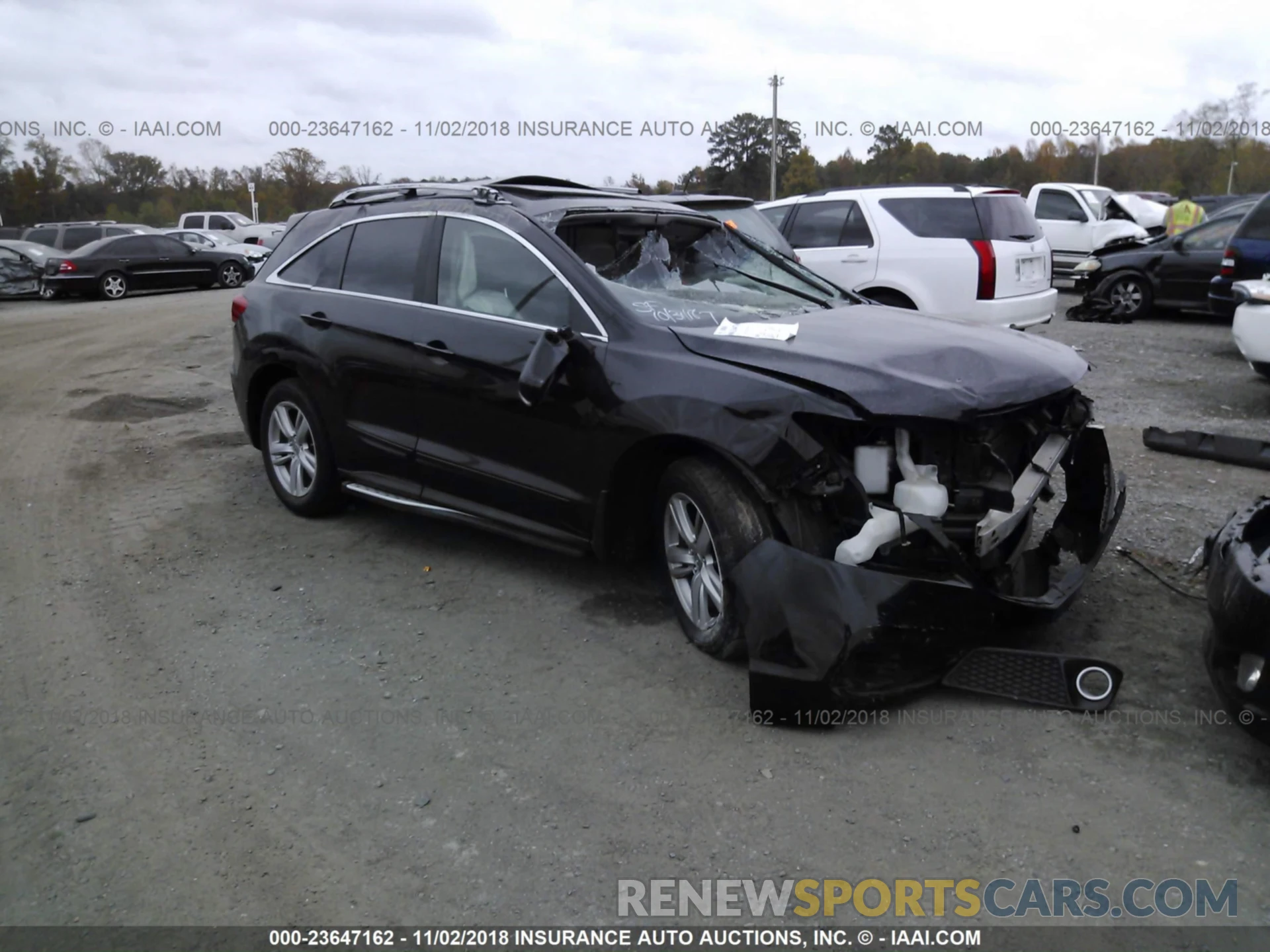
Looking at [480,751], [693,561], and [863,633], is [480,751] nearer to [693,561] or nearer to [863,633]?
[693,561]

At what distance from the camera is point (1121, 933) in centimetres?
275

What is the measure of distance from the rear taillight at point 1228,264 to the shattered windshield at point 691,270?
26.1 ft

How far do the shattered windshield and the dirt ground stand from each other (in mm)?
1347

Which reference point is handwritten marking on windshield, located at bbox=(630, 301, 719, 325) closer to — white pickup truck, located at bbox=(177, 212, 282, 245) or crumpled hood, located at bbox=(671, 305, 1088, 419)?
crumpled hood, located at bbox=(671, 305, 1088, 419)

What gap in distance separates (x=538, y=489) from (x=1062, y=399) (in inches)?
86.8

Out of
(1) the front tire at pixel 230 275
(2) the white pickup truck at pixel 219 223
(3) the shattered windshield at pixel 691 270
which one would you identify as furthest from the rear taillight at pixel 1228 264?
(2) the white pickup truck at pixel 219 223

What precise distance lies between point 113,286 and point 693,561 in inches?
848

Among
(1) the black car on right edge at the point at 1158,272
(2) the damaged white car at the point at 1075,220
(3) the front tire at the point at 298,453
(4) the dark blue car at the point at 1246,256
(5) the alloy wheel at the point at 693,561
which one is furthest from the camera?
(2) the damaged white car at the point at 1075,220

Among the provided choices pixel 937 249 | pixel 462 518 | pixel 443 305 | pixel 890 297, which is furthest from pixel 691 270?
pixel 890 297

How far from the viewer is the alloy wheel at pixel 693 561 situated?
419 cm

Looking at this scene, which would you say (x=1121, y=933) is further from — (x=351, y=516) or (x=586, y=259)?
(x=351, y=516)

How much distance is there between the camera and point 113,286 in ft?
73.1

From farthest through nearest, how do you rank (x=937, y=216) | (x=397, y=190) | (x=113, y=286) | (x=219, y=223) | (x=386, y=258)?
1. (x=219, y=223)
2. (x=113, y=286)
3. (x=937, y=216)
4. (x=397, y=190)
5. (x=386, y=258)

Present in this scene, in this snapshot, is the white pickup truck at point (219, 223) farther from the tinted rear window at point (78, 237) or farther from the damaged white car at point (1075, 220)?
the damaged white car at point (1075, 220)
